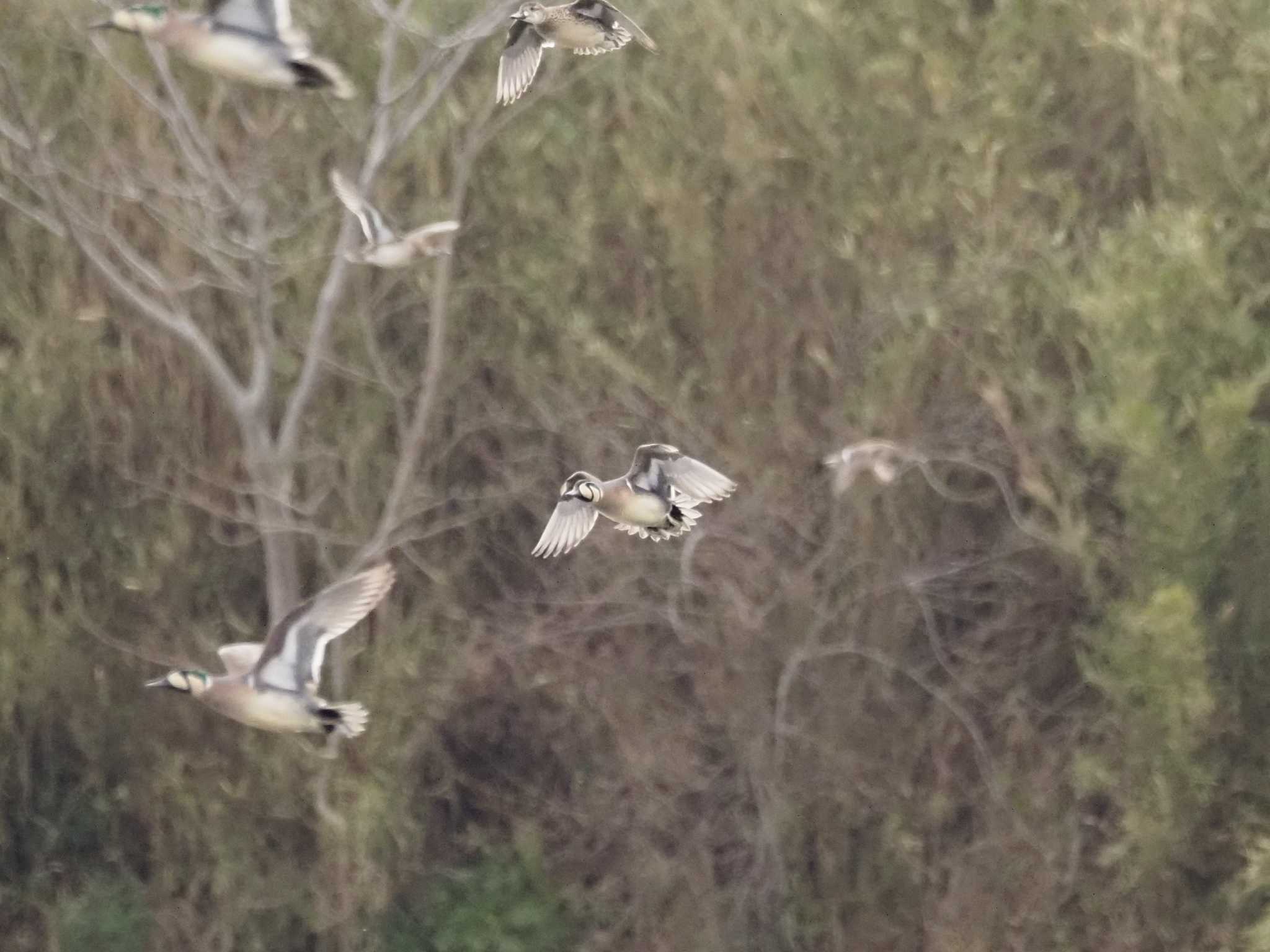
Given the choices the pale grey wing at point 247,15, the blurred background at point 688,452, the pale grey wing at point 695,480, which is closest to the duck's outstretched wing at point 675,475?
the pale grey wing at point 695,480

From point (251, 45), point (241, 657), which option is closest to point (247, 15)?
point (251, 45)

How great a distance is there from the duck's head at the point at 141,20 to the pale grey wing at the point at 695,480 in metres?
1.66

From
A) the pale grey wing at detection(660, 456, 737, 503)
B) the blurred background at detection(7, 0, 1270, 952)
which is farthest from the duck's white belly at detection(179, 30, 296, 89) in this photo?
the blurred background at detection(7, 0, 1270, 952)

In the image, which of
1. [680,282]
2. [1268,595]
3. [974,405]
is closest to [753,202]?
[680,282]

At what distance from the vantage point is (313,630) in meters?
5.66

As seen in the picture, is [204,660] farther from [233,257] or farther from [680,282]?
[680,282]

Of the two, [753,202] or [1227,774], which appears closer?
[1227,774]

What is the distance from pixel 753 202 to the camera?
9180 millimetres

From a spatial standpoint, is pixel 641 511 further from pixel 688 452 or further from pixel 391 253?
pixel 688 452

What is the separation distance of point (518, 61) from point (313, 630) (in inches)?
64.7

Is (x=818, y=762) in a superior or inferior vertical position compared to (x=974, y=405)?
inferior

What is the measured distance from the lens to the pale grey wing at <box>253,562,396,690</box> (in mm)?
5578

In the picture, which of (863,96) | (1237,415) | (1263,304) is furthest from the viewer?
(863,96)

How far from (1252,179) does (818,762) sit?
2.82 metres
